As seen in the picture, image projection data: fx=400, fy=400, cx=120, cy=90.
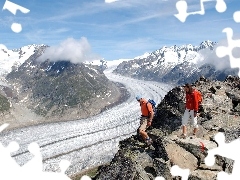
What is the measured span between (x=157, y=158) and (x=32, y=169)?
827 centimetres

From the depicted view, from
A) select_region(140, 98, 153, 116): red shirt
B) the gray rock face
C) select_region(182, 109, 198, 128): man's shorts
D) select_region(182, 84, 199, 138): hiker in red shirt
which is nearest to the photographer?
the gray rock face

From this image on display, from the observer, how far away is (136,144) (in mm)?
29141

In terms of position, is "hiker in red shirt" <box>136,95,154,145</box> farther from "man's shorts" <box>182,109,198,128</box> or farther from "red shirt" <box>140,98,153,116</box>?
"man's shorts" <box>182,109,198,128</box>

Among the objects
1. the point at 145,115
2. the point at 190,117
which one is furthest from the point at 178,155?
the point at 145,115

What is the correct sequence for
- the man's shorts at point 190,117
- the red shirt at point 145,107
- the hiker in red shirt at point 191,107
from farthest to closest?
the red shirt at point 145,107, the man's shorts at point 190,117, the hiker in red shirt at point 191,107

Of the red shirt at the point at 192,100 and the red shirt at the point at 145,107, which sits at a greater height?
the red shirt at the point at 192,100

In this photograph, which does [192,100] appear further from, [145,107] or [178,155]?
[178,155]

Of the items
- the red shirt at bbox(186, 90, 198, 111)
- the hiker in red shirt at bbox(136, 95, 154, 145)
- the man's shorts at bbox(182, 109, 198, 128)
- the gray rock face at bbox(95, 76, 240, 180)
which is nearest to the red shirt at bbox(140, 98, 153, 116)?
the hiker in red shirt at bbox(136, 95, 154, 145)

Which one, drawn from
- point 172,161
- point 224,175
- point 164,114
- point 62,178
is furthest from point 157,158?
point 164,114

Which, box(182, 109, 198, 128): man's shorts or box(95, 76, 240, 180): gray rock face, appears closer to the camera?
box(95, 76, 240, 180): gray rock face

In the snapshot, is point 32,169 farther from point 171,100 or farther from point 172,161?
point 171,100

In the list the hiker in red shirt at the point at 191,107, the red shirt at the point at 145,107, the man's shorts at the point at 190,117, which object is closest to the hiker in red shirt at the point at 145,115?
the red shirt at the point at 145,107

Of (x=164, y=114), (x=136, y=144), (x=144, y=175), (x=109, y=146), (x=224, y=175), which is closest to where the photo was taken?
(x=224, y=175)

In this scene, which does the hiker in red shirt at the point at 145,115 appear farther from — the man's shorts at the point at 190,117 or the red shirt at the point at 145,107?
the man's shorts at the point at 190,117
